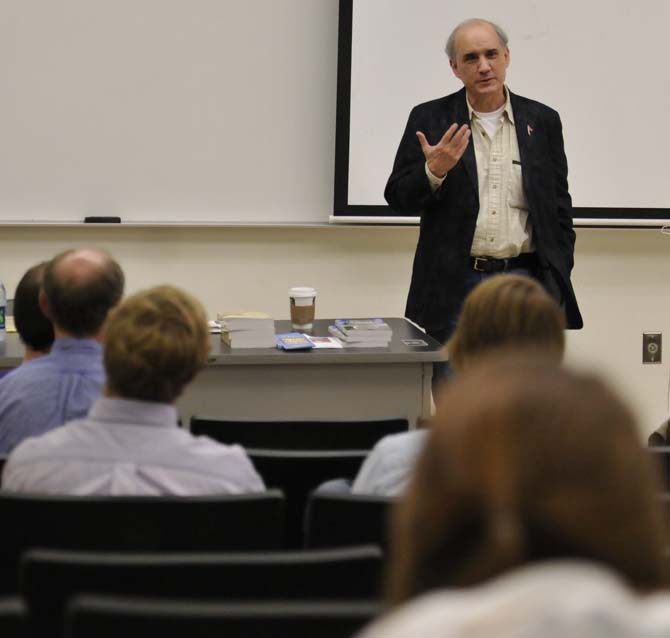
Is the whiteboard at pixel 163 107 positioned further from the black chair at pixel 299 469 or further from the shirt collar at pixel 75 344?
the black chair at pixel 299 469

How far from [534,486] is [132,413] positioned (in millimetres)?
1331

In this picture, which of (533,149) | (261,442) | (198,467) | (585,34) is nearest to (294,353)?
(261,442)

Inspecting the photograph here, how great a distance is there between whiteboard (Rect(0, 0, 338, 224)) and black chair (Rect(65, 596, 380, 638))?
3993 millimetres

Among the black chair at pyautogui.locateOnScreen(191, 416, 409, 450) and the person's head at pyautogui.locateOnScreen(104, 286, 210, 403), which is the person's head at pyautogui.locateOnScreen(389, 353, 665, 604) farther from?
the black chair at pyautogui.locateOnScreen(191, 416, 409, 450)

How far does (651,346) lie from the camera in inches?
224

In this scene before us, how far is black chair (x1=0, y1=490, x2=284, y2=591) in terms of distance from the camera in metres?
1.83

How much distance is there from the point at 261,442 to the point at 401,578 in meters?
1.89

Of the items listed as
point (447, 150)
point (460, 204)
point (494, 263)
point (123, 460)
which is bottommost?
point (123, 460)

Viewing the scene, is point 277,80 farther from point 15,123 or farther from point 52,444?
point 52,444

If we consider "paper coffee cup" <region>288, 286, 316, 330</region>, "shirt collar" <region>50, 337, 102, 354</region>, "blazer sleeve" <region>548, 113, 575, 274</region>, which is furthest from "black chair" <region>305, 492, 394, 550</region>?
"blazer sleeve" <region>548, 113, 575, 274</region>

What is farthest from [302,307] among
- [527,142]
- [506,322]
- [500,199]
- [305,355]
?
[506,322]

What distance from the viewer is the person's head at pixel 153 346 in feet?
6.77

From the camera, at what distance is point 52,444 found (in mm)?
1993

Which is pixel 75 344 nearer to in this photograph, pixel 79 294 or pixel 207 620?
pixel 79 294
